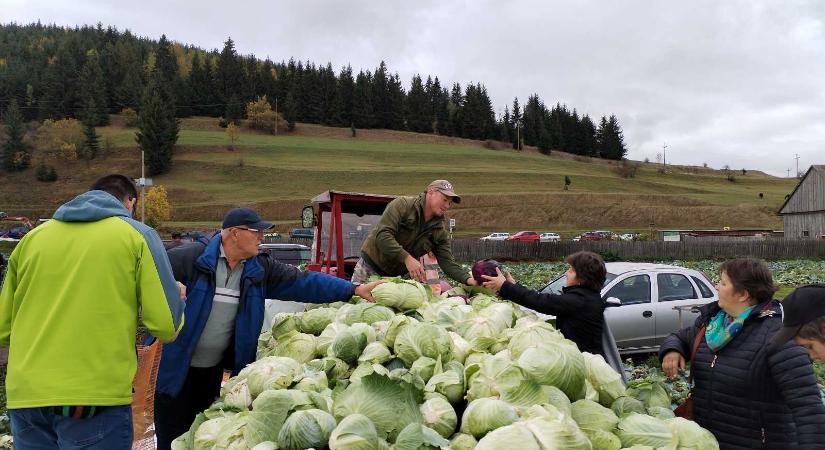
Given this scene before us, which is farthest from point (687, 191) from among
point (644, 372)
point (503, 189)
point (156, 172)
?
point (644, 372)

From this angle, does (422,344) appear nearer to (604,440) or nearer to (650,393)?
(604,440)

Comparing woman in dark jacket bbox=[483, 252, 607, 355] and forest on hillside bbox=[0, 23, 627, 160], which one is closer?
woman in dark jacket bbox=[483, 252, 607, 355]

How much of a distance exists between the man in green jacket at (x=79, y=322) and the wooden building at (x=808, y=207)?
54.7 meters

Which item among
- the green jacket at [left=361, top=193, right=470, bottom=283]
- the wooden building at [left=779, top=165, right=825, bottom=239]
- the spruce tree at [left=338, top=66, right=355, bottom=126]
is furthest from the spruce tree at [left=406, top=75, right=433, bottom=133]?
the green jacket at [left=361, top=193, right=470, bottom=283]

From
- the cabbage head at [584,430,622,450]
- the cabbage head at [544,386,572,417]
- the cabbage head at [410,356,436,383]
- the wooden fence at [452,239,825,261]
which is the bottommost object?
the wooden fence at [452,239,825,261]

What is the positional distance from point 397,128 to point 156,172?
53386mm

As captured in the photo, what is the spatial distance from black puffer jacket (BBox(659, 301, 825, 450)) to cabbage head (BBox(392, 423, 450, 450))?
62.1 inches

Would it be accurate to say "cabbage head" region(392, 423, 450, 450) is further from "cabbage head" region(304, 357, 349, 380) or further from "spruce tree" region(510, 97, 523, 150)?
"spruce tree" region(510, 97, 523, 150)

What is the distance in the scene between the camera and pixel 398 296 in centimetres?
425

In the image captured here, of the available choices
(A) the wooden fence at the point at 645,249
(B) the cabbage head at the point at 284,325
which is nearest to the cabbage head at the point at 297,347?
(B) the cabbage head at the point at 284,325

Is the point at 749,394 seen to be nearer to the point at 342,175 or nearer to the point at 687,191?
the point at 342,175

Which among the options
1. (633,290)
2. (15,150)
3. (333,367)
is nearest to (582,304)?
(333,367)

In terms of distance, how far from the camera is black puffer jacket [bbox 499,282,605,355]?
13.5 feet

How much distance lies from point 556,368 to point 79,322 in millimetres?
2383
